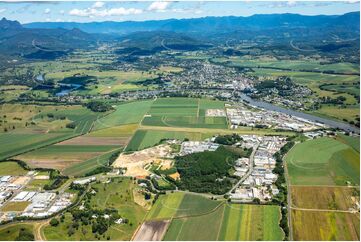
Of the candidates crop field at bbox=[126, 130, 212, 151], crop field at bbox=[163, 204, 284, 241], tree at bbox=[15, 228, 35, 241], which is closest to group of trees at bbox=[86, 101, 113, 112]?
crop field at bbox=[126, 130, 212, 151]

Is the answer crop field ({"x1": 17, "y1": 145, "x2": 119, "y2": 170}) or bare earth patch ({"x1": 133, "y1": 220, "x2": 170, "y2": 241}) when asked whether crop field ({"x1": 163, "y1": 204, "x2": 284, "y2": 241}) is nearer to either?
bare earth patch ({"x1": 133, "y1": 220, "x2": 170, "y2": 241})

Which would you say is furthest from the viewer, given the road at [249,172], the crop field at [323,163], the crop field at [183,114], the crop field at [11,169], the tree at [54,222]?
the crop field at [183,114]

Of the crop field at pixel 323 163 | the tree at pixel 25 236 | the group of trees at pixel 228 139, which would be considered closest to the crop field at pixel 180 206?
the tree at pixel 25 236

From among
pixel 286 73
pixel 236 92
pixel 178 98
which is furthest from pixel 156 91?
pixel 286 73

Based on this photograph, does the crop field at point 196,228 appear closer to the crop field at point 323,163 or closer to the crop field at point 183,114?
the crop field at point 323,163

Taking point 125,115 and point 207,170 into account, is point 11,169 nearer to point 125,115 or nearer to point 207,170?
point 207,170

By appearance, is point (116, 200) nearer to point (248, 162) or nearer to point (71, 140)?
point (248, 162)

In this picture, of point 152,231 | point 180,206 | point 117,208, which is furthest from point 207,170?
point 152,231
